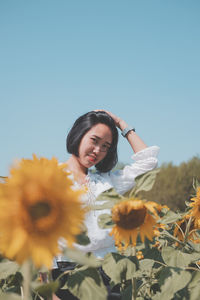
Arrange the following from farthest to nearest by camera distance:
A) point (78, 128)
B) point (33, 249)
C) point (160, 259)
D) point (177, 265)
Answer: point (78, 128)
point (160, 259)
point (177, 265)
point (33, 249)

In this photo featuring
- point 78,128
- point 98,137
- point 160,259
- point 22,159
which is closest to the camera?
point 22,159

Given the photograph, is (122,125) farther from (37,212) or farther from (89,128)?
(37,212)

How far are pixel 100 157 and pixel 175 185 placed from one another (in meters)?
14.4

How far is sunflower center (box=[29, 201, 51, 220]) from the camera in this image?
0.78 metres

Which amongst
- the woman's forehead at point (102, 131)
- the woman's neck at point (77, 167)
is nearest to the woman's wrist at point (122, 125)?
the woman's forehead at point (102, 131)

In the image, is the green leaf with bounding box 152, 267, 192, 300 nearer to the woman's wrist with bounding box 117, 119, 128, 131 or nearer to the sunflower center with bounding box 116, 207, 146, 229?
the sunflower center with bounding box 116, 207, 146, 229

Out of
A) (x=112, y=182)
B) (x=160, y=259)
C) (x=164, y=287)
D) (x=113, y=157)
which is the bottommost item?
(x=164, y=287)

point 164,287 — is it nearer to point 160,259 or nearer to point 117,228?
point 117,228

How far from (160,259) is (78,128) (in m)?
1.22

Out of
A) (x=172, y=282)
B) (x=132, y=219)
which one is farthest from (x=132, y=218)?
(x=172, y=282)

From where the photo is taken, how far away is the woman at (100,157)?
81.4 inches

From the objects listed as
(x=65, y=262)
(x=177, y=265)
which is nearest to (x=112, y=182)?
(x=65, y=262)

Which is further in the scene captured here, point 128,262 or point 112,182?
point 112,182

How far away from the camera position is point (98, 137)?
2.18m
